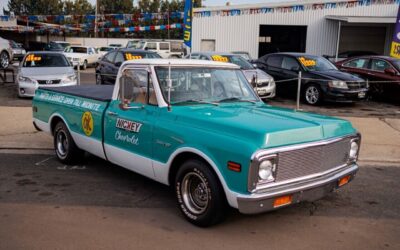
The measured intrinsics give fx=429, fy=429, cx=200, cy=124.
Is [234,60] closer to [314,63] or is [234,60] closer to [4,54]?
[314,63]

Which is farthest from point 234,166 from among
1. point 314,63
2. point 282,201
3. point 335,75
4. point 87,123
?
point 314,63

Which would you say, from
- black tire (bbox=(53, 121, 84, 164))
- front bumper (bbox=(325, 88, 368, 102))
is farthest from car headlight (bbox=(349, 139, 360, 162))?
front bumper (bbox=(325, 88, 368, 102))

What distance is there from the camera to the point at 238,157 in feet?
12.8

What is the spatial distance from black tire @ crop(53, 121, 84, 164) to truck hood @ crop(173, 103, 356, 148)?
2544 mm

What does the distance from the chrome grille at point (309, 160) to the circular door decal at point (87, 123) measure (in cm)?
302

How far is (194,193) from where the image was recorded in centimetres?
461

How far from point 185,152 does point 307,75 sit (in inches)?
399

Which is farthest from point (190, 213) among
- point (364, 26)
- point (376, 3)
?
point (364, 26)

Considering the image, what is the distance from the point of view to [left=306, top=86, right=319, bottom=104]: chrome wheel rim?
534 inches

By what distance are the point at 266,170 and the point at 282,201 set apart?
0.36 m

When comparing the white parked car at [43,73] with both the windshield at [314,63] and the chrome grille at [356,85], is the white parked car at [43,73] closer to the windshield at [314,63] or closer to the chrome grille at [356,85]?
the windshield at [314,63]

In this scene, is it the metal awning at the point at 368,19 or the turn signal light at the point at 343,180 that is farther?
the metal awning at the point at 368,19

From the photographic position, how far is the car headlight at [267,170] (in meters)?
3.91

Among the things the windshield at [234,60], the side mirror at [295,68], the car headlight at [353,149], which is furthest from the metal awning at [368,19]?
the car headlight at [353,149]
